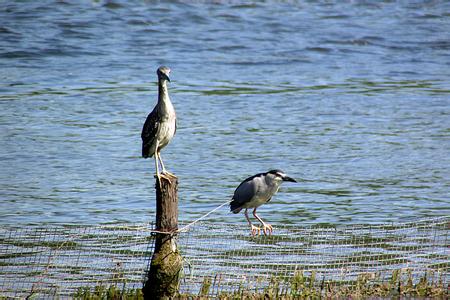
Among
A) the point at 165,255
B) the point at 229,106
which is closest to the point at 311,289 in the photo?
the point at 165,255

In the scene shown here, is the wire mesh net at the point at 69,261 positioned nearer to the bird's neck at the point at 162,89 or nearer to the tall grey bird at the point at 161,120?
the tall grey bird at the point at 161,120

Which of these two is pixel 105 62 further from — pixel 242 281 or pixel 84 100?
pixel 242 281

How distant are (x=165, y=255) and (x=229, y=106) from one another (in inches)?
528

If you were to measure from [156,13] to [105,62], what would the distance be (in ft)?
21.9

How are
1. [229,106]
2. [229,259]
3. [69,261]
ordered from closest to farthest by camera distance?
[229,259], [69,261], [229,106]

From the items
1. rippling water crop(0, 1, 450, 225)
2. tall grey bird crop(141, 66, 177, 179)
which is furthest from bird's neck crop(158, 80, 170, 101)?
rippling water crop(0, 1, 450, 225)

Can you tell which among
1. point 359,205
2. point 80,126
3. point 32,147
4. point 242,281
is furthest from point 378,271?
point 80,126

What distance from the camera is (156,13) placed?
109ft

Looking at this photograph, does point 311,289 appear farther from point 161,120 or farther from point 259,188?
point 161,120

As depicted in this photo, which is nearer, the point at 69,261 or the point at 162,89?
the point at 162,89

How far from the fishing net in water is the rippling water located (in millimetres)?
1662

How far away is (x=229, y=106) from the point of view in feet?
72.8

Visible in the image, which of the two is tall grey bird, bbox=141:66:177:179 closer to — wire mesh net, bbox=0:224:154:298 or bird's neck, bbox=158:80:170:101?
bird's neck, bbox=158:80:170:101

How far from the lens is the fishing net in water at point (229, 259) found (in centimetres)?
968
